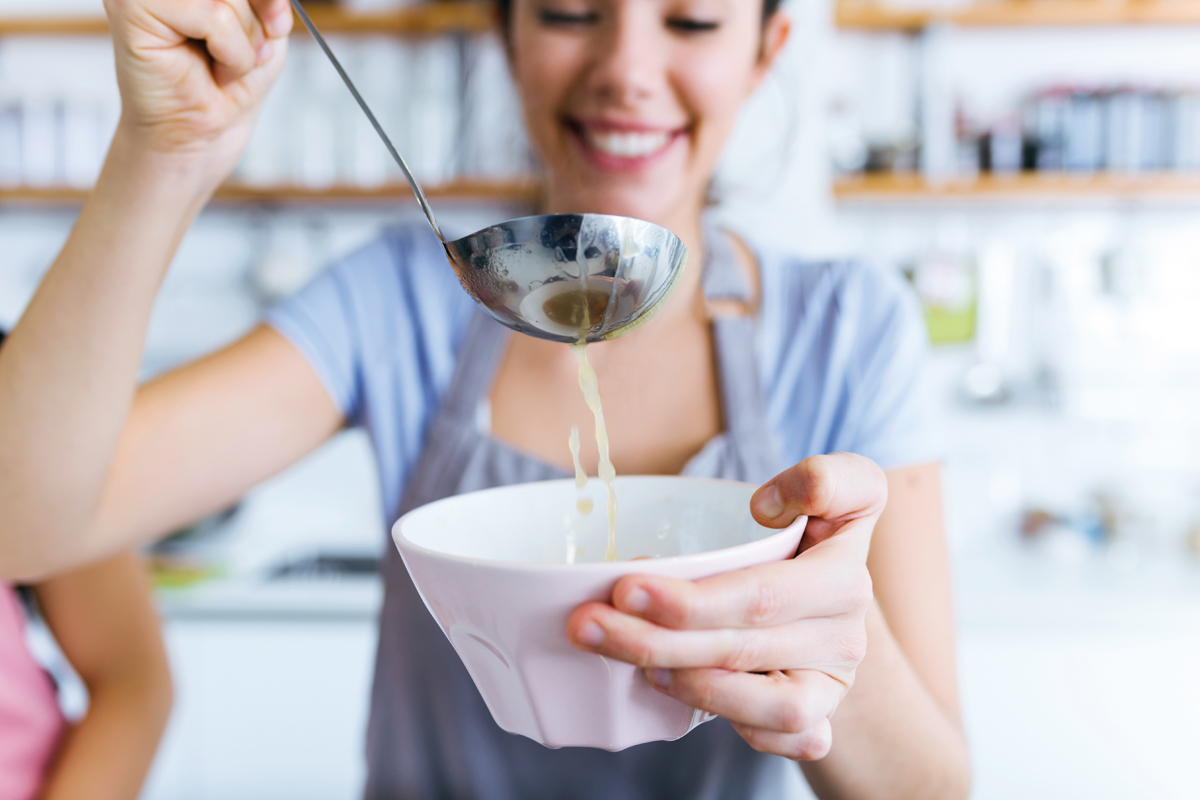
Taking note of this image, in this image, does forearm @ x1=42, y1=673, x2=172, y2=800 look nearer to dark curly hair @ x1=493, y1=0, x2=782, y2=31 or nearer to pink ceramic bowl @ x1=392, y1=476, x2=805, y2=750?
pink ceramic bowl @ x1=392, y1=476, x2=805, y2=750

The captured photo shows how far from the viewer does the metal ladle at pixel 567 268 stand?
49 cm

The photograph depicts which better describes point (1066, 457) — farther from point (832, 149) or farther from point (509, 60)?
point (509, 60)

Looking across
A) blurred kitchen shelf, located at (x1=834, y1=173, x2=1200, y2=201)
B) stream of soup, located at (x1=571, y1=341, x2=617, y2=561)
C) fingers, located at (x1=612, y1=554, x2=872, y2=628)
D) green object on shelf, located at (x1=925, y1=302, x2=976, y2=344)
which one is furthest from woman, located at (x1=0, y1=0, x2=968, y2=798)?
green object on shelf, located at (x1=925, y1=302, x2=976, y2=344)

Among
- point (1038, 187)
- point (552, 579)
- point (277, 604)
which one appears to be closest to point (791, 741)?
point (552, 579)

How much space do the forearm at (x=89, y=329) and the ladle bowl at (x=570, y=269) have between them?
0.21m

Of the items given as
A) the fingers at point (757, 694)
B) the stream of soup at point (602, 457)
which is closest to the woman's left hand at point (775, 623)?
the fingers at point (757, 694)

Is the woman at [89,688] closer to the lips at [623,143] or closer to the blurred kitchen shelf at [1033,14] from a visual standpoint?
the lips at [623,143]

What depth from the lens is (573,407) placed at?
0.85 metres

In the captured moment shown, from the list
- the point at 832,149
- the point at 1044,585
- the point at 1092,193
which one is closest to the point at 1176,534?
the point at 1044,585

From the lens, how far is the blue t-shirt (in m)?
0.82

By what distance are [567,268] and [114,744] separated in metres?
0.61

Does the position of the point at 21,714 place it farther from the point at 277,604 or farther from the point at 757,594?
the point at 277,604

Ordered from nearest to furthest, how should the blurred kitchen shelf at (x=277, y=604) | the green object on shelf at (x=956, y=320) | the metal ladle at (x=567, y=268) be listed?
the metal ladle at (x=567, y=268), the blurred kitchen shelf at (x=277, y=604), the green object on shelf at (x=956, y=320)

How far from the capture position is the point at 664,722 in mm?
406
